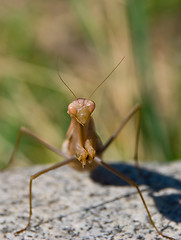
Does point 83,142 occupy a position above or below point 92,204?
above

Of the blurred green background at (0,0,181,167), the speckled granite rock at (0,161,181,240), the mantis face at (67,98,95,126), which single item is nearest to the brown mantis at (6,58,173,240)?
the mantis face at (67,98,95,126)

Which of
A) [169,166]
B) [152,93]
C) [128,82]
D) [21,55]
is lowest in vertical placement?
[169,166]

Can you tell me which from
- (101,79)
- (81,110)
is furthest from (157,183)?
(101,79)

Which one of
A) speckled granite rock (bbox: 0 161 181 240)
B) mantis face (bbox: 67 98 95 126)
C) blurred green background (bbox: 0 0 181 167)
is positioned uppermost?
blurred green background (bbox: 0 0 181 167)

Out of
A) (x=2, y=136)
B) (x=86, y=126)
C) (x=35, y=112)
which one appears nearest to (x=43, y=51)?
(x=35, y=112)

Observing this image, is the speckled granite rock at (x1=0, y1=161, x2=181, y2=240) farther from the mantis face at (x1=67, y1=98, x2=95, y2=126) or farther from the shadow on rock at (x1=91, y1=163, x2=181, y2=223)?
the mantis face at (x1=67, y1=98, x2=95, y2=126)

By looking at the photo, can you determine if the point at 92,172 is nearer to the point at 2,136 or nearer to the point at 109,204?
the point at 109,204

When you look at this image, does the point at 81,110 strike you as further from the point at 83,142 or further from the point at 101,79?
the point at 101,79
